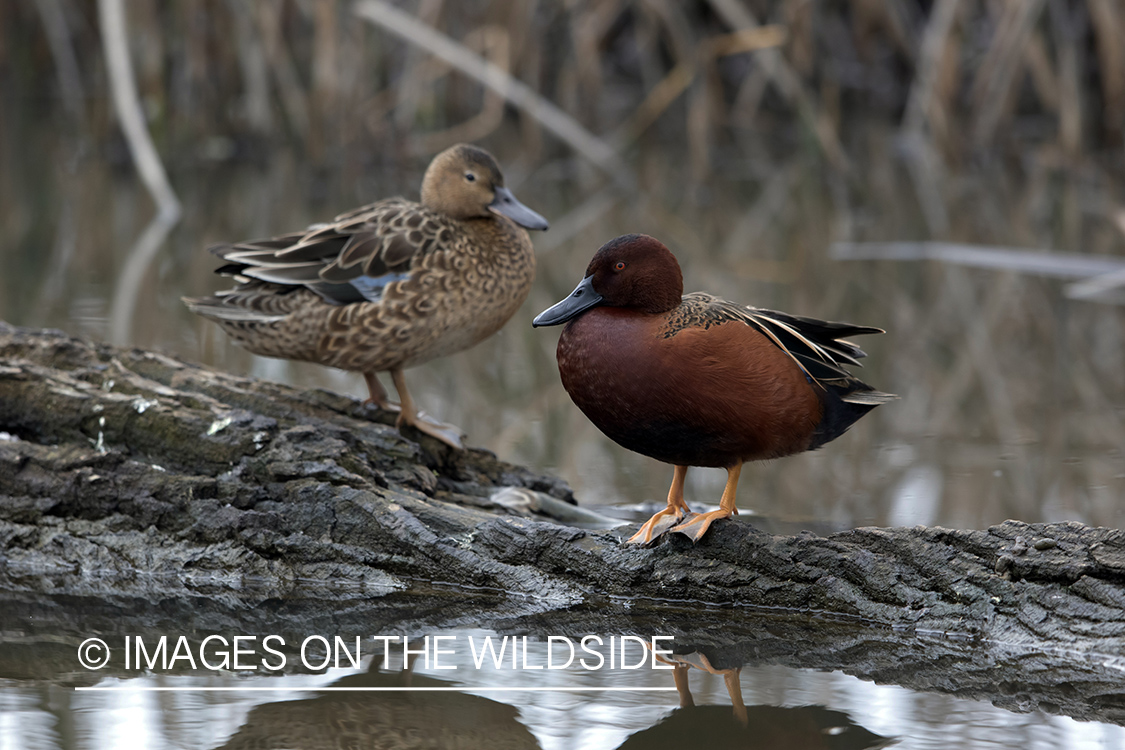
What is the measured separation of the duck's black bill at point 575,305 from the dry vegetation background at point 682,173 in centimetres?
125

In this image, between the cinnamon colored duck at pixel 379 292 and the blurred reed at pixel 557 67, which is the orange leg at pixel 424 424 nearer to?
the cinnamon colored duck at pixel 379 292

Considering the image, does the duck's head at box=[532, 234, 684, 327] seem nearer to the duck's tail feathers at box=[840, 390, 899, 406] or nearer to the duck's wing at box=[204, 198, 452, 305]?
the duck's tail feathers at box=[840, 390, 899, 406]

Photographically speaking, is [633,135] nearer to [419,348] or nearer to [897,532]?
[419,348]

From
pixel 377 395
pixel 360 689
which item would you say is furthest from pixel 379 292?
pixel 360 689

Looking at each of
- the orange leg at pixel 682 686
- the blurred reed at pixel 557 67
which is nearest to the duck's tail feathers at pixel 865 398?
the orange leg at pixel 682 686

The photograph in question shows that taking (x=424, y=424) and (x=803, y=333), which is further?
(x=424, y=424)

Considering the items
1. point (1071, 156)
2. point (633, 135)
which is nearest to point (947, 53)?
point (1071, 156)

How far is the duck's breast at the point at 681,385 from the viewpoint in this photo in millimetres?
2996

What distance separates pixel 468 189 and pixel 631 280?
148 cm

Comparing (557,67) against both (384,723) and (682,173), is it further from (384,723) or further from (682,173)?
(384,723)

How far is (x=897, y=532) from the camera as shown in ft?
10.2

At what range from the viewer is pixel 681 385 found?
2.99m

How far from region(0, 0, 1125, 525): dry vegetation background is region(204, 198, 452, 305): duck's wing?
93 cm

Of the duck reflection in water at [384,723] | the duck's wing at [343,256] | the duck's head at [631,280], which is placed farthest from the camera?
the duck's wing at [343,256]
